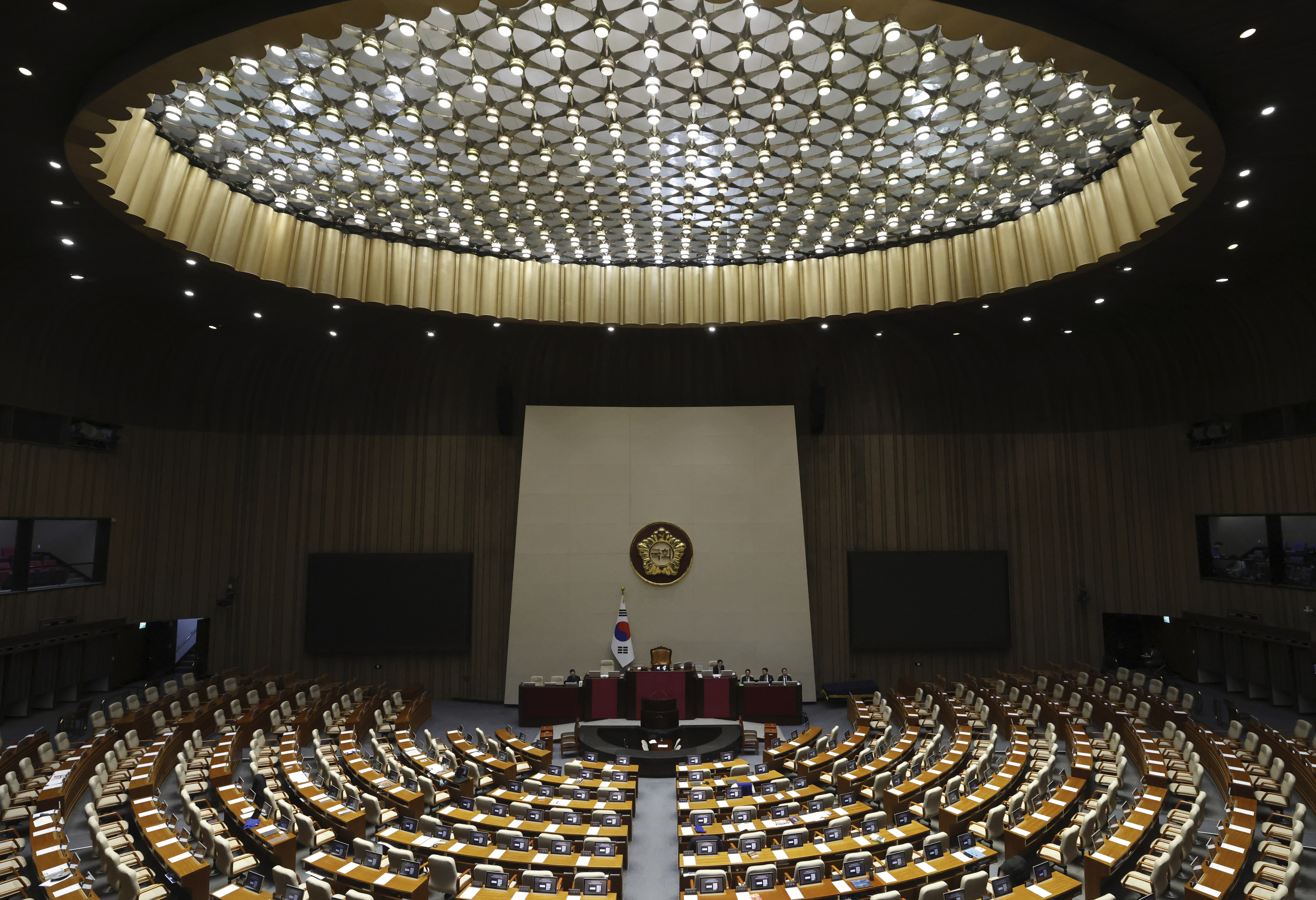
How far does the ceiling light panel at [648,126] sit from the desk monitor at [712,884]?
1001 cm

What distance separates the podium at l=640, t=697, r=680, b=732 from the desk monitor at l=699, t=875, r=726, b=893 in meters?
8.12

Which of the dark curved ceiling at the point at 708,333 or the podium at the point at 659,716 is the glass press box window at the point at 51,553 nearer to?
the dark curved ceiling at the point at 708,333

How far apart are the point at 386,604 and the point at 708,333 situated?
38.7ft

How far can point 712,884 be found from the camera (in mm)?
8562

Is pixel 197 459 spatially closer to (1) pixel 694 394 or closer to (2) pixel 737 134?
(1) pixel 694 394

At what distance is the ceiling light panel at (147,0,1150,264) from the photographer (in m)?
9.84

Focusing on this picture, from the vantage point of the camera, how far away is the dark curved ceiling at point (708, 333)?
814 cm

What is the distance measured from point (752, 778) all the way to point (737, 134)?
11.0 m

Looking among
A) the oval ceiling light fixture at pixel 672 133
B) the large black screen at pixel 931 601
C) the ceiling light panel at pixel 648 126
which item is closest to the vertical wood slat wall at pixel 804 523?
the large black screen at pixel 931 601

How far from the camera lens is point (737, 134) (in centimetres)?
1227

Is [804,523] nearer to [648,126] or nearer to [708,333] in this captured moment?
[708,333]

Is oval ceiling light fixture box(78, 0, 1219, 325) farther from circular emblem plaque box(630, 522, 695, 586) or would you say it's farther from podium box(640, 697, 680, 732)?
podium box(640, 697, 680, 732)

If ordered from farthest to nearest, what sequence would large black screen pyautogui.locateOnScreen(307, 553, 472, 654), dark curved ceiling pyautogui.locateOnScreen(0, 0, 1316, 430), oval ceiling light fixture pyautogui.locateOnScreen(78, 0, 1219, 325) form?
large black screen pyautogui.locateOnScreen(307, 553, 472, 654), oval ceiling light fixture pyautogui.locateOnScreen(78, 0, 1219, 325), dark curved ceiling pyautogui.locateOnScreen(0, 0, 1316, 430)

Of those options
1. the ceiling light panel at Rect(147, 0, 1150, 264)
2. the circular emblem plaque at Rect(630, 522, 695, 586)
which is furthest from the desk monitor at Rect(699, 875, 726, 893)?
the circular emblem plaque at Rect(630, 522, 695, 586)
